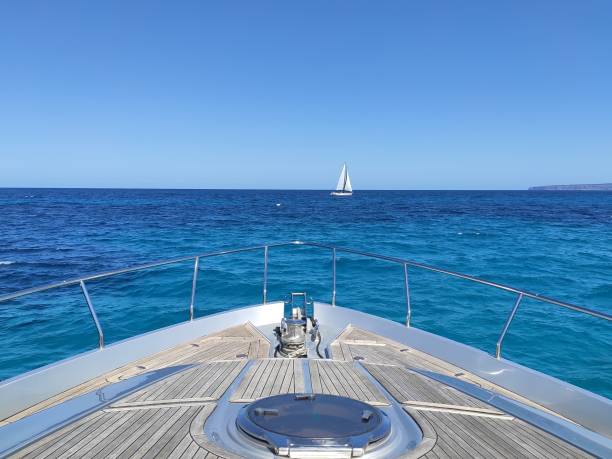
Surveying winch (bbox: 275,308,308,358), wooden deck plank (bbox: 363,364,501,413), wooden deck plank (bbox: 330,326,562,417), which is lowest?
wooden deck plank (bbox: 330,326,562,417)

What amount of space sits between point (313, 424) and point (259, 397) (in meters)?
0.54

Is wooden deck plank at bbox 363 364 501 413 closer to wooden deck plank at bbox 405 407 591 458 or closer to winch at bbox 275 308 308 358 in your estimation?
wooden deck plank at bbox 405 407 591 458

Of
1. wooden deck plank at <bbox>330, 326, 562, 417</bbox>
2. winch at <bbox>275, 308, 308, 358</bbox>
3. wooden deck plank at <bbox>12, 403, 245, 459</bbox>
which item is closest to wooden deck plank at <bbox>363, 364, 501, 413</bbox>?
wooden deck plank at <bbox>330, 326, 562, 417</bbox>

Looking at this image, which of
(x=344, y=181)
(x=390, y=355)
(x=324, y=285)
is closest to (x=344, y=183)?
(x=344, y=181)

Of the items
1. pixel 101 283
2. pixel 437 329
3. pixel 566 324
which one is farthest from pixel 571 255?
pixel 101 283

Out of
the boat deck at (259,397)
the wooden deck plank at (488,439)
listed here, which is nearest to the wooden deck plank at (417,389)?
the boat deck at (259,397)

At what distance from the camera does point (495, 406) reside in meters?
2.29

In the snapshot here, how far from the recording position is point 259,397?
225 centimetres

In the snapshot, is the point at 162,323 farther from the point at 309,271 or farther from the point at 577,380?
the point at 577,380

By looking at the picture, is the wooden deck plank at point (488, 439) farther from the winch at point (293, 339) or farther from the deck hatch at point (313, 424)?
the winch at point (293, 339)

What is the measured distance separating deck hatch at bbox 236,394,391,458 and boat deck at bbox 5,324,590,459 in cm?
17

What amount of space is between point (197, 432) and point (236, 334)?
7.98ft

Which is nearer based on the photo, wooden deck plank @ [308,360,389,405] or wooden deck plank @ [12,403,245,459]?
wooden deck plank @ [12,403,245,459]

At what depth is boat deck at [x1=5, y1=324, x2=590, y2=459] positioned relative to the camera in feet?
5.91
